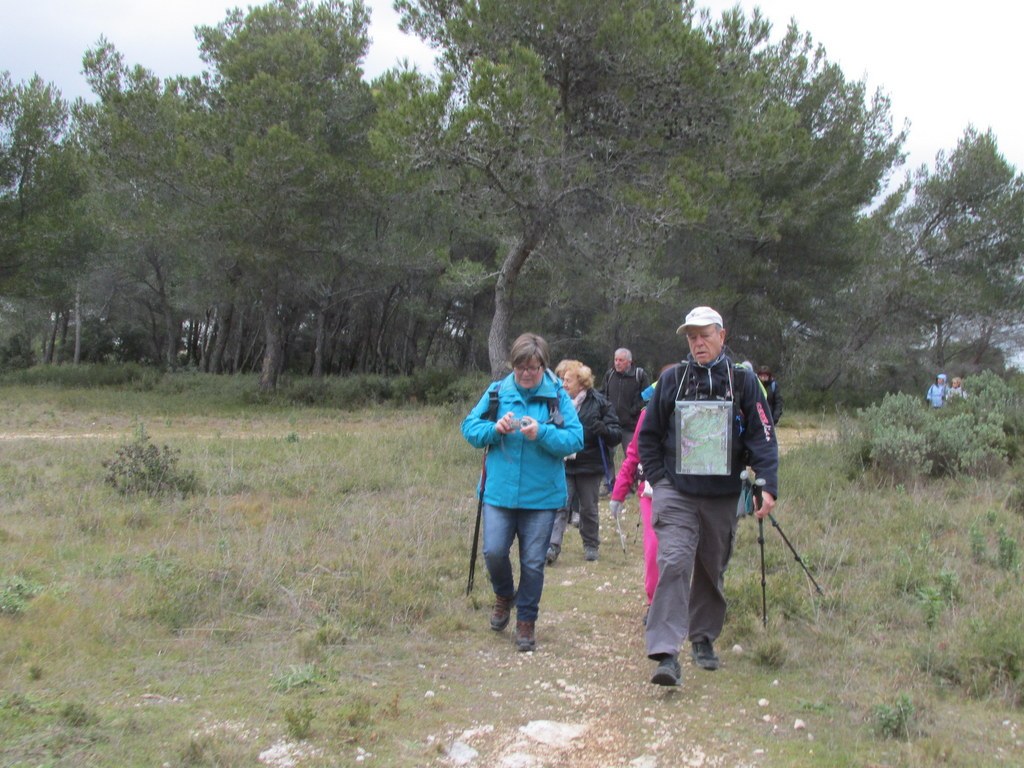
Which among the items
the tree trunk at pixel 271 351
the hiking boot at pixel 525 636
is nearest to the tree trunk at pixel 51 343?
the tree trunk at pixel 271 351

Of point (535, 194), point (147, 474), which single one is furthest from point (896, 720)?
point (535, 194)

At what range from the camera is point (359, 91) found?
22.0 meters

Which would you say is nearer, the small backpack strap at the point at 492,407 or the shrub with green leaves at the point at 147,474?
the small backpack strap at the point at 492,407

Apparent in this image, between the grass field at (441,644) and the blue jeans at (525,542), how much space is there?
11.6 inches

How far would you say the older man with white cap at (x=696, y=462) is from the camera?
4.32 metres

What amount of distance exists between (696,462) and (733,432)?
243 millimetres

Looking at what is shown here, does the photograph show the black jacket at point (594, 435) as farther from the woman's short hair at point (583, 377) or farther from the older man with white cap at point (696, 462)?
the older man with white cap at point (696, 462)

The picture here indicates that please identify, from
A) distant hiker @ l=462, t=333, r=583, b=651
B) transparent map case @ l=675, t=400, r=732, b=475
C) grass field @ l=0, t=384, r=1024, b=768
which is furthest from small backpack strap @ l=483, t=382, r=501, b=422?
grass field @ l=0, t=384, r=1024, b=768

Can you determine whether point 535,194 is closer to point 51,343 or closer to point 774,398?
point 774,398

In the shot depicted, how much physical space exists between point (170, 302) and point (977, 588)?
32474mm

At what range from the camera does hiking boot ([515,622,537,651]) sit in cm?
495

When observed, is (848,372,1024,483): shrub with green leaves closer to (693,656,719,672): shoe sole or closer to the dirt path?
the dirt path

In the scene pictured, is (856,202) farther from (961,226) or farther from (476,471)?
(476,471)

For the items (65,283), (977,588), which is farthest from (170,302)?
(977,588)
